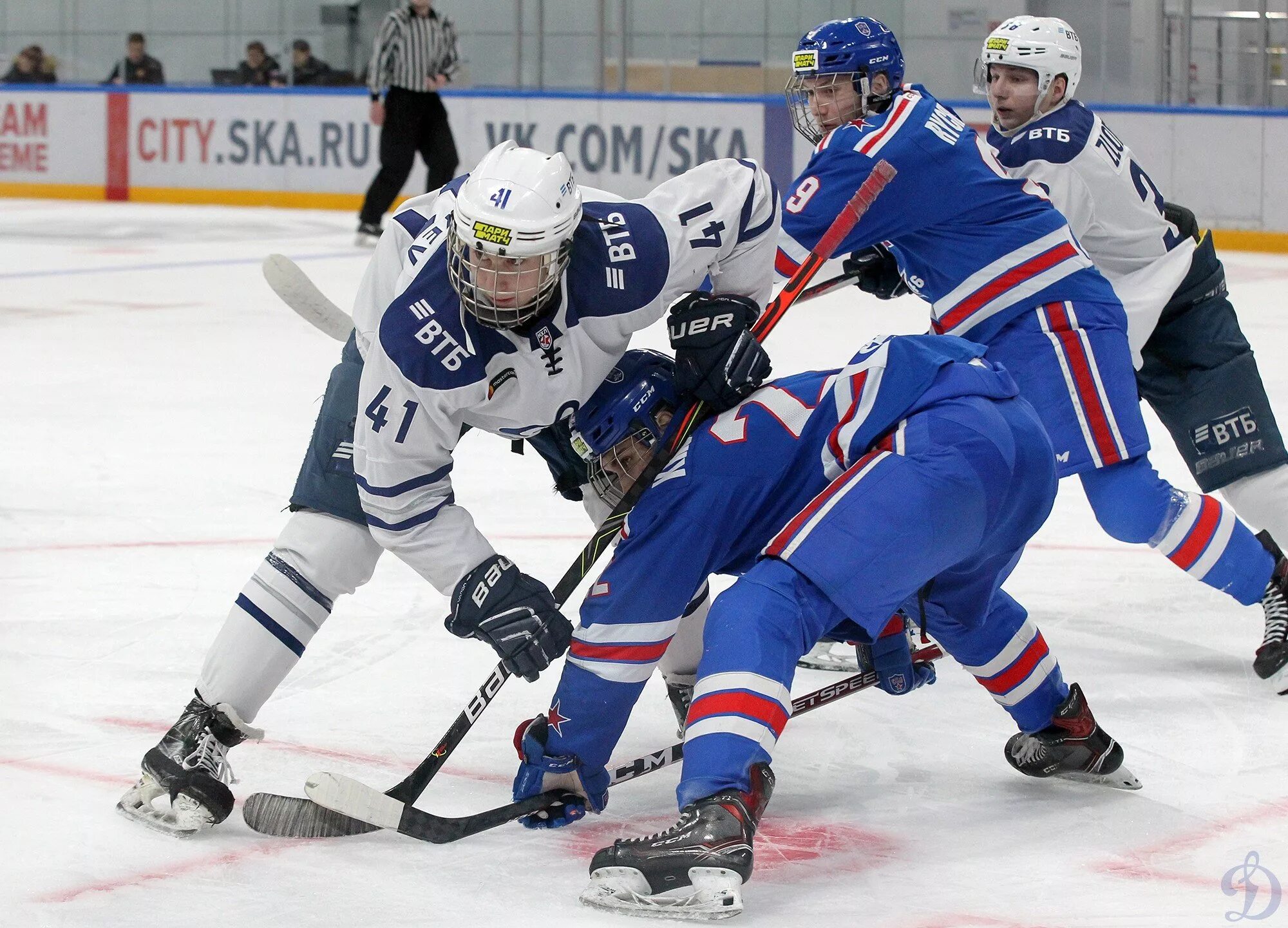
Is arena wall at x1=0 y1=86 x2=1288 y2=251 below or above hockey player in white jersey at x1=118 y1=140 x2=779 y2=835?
above

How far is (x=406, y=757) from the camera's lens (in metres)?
2.60

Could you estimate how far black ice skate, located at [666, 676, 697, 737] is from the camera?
105 inches

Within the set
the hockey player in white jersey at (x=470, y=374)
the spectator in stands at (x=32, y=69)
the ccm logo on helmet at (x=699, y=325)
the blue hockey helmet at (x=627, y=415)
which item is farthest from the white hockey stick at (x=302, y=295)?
the spectator in stands at (x=32, y=69)

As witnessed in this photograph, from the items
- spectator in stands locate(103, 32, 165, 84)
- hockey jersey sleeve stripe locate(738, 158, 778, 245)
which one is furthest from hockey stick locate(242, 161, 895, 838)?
spectator in stands locate(103, 32, 165, 84)

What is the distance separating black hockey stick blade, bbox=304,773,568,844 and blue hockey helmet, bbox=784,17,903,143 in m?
1.44

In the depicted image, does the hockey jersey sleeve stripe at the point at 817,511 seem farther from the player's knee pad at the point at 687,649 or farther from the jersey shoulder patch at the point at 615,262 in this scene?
the player's knee pad at the point at 687,649

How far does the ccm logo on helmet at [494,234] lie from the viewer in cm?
209

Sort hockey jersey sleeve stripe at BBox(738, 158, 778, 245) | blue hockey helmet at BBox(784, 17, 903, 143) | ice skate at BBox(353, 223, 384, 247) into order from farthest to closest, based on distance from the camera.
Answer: ice skate at BBox(353, 223, 384, 247) < blue hockey helmet at BBox(784, 17, 903, 143) < hockey jersey sleeve stripe at BBox(738, 158, 778, 245)

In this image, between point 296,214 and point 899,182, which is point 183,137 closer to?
point 296,214

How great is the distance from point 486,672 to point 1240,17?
7717 millimetres

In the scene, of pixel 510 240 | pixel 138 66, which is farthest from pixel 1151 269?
pixel 138 66

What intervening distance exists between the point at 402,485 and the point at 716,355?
17.9 inches

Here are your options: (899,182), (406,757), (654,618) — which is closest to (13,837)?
(406,757)

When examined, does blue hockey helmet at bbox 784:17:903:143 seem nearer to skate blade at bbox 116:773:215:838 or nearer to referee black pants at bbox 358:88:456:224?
skate blade at bbox 116:773:215:838
